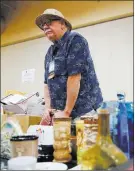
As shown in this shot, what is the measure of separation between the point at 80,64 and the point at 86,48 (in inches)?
4.6

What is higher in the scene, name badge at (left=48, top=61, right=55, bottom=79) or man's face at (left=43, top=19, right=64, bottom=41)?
man's face at (left=43, top=19, right=64, bottom=41)

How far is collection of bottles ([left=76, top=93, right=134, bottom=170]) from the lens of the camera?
27.3 inches

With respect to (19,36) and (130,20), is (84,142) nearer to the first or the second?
(130,20)

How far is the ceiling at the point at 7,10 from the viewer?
308 cm

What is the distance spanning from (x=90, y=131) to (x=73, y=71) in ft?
1.94

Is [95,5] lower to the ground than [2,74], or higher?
higher

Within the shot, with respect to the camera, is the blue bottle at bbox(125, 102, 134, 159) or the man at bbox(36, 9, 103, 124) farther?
the man at bbox(36, 9, 103, 124)

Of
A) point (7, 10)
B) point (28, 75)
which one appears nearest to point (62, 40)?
point (28, 75)

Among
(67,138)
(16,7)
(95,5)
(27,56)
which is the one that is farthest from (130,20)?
(67,138)

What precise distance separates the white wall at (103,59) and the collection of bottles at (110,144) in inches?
53.5

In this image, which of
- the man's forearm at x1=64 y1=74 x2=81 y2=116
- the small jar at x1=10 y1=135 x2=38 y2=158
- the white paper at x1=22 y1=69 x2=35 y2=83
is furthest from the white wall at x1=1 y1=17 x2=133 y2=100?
the small jar at x1=10 y1=135 x2=38 y2=158

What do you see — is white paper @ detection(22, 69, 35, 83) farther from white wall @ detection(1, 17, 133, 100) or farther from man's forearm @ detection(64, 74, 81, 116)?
man's forearm @ detection(64, 74, 81, 116)

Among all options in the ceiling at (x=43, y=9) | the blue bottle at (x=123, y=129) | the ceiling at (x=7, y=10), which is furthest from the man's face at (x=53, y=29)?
the ceiling at (x=7, y=10)

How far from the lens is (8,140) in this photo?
0.79 meters
